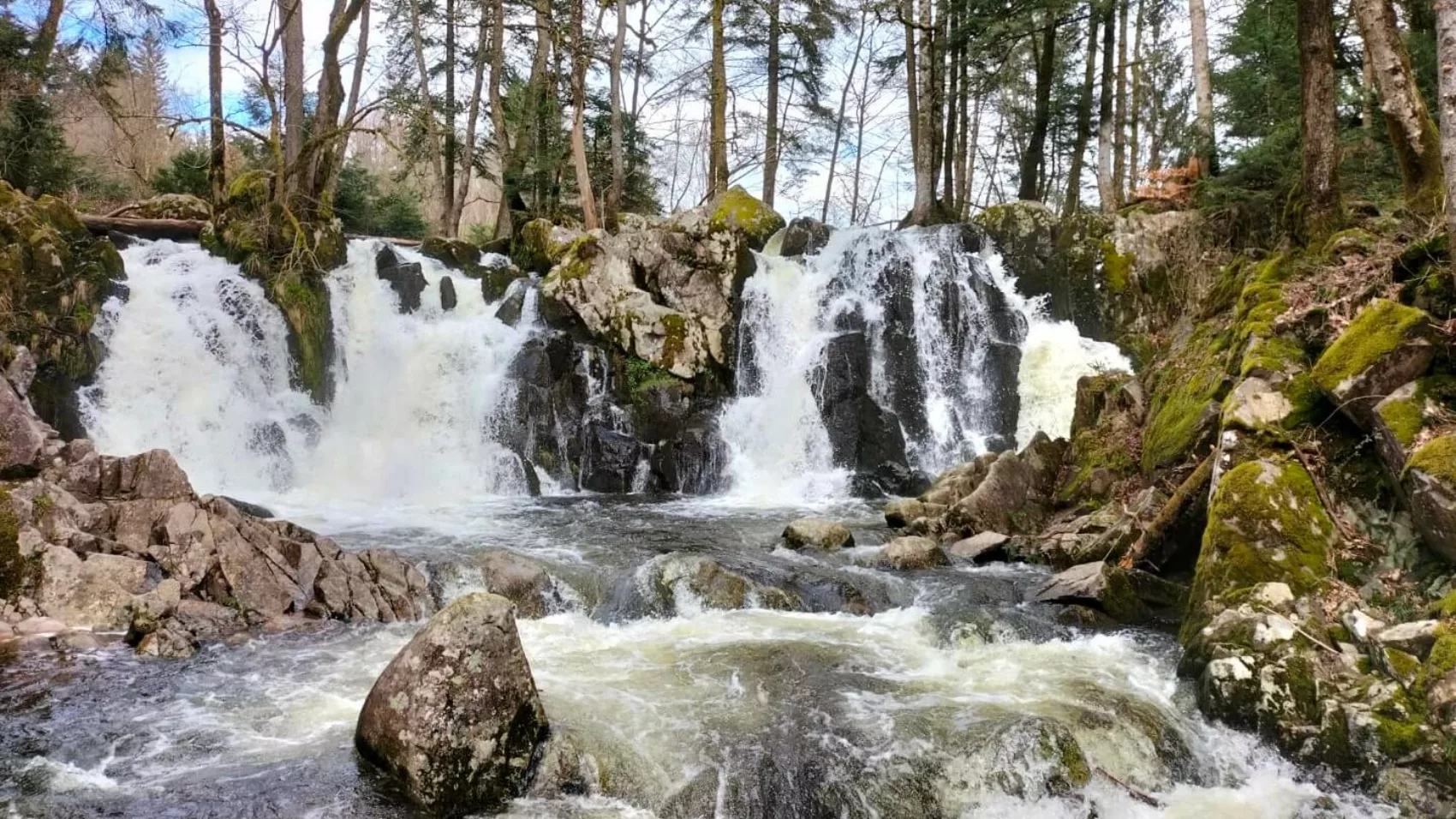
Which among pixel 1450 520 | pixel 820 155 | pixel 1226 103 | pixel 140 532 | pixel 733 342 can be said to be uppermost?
pixel 820 155

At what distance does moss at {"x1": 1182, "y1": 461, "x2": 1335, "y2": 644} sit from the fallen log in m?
16.9

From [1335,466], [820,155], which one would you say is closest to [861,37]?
[820,155]

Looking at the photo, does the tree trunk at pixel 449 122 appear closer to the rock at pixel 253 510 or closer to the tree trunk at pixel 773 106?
the tree trunk at pixel 773 106

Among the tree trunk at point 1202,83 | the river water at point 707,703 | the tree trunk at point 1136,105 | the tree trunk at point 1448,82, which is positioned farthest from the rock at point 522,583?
the tree trunk at point 1136,105

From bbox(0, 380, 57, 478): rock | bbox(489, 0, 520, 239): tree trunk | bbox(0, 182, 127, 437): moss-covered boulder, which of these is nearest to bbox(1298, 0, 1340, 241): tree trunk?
bbox(0, 380, 57, 478): rock

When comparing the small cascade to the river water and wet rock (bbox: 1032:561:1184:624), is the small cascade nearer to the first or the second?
the river water

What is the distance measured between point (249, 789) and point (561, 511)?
332 inches

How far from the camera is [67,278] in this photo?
12969 mm

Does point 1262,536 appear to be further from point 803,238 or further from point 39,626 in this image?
point 803,238

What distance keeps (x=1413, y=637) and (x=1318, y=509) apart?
68.4 inches

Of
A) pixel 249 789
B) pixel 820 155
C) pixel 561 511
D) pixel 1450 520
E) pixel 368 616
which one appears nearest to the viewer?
pixel 249 789

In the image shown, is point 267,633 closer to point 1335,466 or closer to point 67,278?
point 1335,466

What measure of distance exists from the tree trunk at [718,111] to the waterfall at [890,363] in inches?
132

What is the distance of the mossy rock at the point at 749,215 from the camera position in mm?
19016
